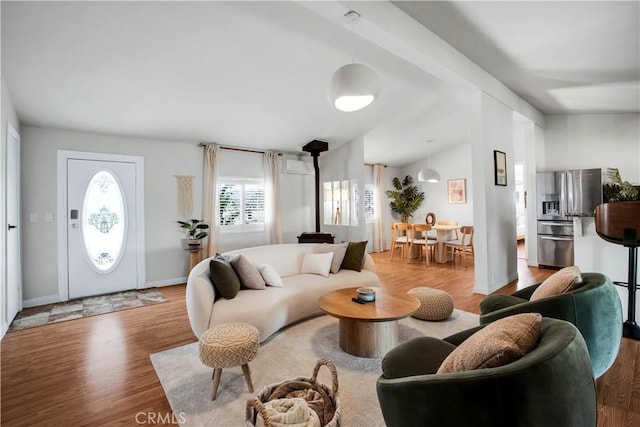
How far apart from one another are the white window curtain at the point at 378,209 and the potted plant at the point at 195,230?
4.56m

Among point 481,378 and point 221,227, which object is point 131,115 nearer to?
point 221,227

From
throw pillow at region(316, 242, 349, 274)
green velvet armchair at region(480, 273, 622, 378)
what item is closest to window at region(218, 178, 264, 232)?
throw pillow at region(316, 242, 349, 274)

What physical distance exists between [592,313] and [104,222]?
5.57m

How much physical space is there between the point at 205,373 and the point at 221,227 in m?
3.62

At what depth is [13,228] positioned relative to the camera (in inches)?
134

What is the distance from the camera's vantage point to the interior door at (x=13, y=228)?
3.25 metres

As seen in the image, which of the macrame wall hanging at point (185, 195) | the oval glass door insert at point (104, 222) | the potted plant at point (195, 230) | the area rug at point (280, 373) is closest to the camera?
the area rug at point (280, 373)

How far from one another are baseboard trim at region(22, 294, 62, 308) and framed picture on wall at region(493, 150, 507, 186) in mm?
6411

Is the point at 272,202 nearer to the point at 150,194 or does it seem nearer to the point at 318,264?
the point at 150,194

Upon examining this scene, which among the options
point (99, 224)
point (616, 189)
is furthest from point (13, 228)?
point (616, 189)

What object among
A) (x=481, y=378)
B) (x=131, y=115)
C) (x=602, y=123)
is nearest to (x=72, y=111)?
(x=131, y=115)

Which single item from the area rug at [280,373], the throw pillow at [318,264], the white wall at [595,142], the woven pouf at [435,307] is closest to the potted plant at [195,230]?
the throw pillow at [318,264]

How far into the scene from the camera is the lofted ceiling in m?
2.61

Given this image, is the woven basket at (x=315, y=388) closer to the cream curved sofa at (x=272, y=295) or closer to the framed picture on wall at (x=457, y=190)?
the cream curved sofa at (x=272, y=295)
